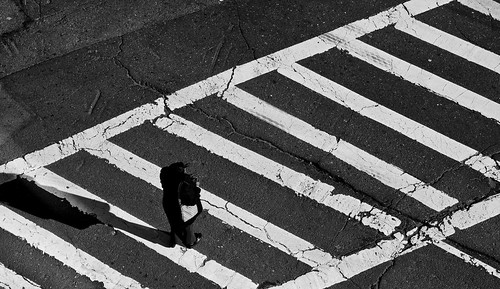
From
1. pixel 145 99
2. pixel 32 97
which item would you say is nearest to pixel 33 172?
pixel 32 97

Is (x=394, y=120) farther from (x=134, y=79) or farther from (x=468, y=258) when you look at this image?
(x=134, y=79)

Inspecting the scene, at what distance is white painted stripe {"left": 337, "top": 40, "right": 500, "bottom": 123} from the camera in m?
7.29

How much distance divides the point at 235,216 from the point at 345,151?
60.3 inches

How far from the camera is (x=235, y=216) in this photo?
709cm

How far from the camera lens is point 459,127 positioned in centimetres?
723

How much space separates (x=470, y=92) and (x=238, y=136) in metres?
2.89

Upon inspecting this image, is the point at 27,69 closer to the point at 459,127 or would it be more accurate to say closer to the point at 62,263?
the point at 62,263

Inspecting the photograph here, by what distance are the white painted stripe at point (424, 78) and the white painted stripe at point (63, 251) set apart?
3905 millimetres

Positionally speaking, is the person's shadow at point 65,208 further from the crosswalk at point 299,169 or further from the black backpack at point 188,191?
the black backpack at point 188,191

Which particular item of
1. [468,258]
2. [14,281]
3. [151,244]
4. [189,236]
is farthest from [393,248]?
Answer: [14,281]

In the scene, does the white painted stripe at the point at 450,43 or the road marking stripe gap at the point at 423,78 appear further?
the white painted stripe at the point at 450,43

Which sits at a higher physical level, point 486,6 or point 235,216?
point 486,6

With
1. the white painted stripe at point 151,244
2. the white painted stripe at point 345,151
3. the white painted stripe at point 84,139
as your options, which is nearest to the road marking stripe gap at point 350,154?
the white painted stripe at point 345,151

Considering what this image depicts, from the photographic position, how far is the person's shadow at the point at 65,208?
7082 millimetres
